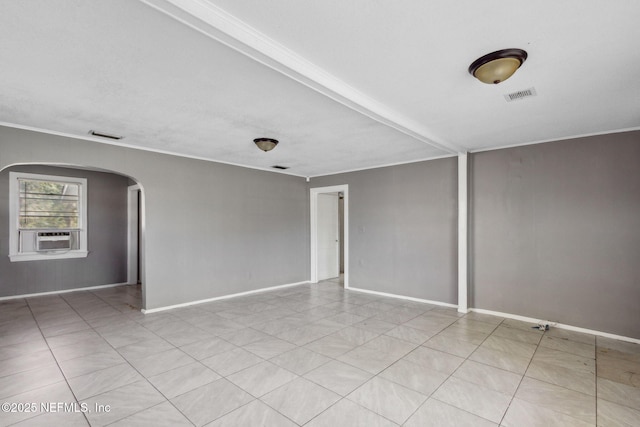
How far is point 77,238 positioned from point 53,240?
1.31ft

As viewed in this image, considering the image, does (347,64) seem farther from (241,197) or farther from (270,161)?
(241,197)

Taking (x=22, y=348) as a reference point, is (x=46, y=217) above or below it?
above

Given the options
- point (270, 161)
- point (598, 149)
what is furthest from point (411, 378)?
point (270, 161)

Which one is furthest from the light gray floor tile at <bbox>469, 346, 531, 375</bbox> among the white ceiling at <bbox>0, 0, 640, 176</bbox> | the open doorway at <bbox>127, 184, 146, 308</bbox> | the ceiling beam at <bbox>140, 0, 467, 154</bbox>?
the open doorway at <bbox>127, 184, 146, 308</bbox>

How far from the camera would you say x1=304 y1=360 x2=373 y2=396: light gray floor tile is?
2.65 metres

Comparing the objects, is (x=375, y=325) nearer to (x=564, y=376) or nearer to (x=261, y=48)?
(x=564, y=376)

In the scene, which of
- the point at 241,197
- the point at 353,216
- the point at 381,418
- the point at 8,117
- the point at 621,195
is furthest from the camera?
the point at 353,216

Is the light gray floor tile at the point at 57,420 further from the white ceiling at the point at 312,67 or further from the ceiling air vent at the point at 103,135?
the ceiling air vent at the point at 103,135

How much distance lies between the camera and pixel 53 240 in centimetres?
599

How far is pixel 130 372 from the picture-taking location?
114 inches

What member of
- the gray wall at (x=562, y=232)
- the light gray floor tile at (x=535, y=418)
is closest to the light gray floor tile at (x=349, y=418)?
the light gray floor tile at (x=535, y=418)

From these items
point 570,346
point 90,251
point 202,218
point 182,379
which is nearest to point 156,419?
point 182,379

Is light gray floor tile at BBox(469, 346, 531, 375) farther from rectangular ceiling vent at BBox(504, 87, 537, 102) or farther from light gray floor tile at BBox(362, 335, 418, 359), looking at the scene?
rectangular ceiling vent at BBox(504, 87, 537, 102)

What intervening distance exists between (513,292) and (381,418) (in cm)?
332
